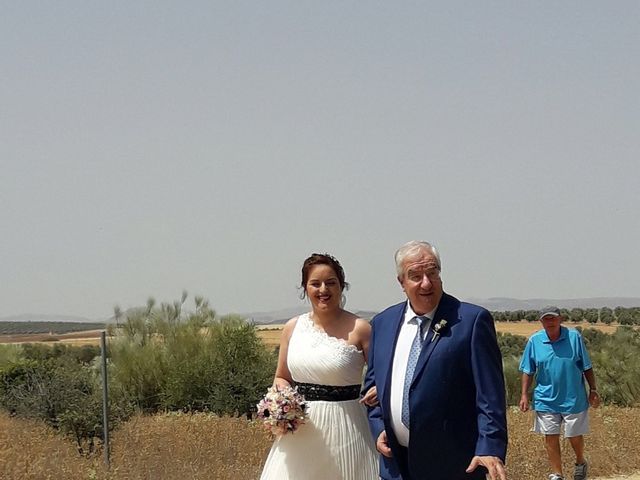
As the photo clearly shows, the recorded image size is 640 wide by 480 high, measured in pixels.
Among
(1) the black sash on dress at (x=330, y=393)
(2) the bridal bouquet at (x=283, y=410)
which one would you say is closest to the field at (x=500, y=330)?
(1) the black sash on dress at (x=330, y=393)

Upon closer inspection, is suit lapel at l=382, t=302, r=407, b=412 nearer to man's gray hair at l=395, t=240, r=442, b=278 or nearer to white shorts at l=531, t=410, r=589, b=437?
man's gray hair at l=395, t=240, r=442, b=278

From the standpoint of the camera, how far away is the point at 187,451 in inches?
406

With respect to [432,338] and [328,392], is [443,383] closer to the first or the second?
[432,338]

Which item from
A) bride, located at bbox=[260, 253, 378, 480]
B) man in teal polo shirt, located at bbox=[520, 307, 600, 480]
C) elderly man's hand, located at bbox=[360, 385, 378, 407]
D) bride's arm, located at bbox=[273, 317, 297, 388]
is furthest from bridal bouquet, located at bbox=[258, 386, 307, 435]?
man in teal polo shirt, located at bbox=[520, 307, 600, 480]

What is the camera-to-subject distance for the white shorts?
1043 cm

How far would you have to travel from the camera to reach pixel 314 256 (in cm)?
659

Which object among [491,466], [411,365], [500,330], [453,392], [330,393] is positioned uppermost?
[411,365]

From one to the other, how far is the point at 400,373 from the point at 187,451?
18.0 ft

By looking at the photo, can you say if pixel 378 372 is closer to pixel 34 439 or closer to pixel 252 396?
pixel 34 439

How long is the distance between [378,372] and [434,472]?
0.61m

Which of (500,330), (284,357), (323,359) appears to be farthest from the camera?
(500,330)

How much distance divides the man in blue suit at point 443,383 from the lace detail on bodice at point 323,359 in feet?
4.18

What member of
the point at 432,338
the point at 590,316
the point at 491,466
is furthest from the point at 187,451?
the point at 590,316

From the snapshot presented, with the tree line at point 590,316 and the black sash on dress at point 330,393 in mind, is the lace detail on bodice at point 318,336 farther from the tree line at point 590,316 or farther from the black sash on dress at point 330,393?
the tree line at point 590,316
